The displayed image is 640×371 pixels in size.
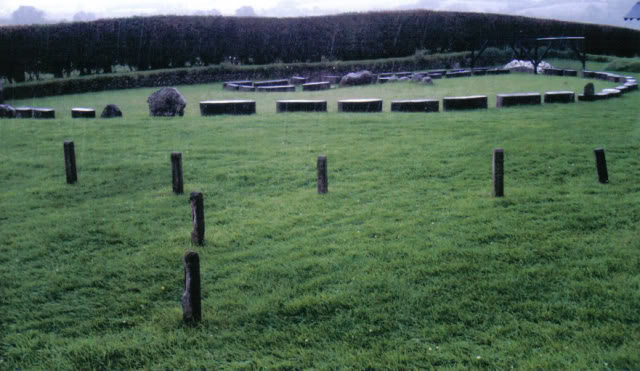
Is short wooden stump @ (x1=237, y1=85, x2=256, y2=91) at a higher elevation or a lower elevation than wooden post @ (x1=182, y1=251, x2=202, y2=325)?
higher

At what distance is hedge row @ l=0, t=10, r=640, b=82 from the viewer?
2341cm

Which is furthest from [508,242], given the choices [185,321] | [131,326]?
[131,326]

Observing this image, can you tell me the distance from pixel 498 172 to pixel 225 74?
21.2m

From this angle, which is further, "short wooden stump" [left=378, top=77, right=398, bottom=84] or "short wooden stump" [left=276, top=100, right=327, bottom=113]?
"short wooden stump" [left=378, top=77, right=398, bottom=84]

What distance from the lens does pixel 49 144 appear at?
35.8 feet

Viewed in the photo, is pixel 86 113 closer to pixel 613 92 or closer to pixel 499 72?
pixel 613 92

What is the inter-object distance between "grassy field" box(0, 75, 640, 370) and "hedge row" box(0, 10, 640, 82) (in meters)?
14.6

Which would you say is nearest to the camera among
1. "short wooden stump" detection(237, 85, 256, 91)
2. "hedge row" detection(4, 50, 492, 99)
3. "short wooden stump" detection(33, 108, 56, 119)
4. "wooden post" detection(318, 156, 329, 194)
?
"wooden post" detection(318, 156, 329, 194)

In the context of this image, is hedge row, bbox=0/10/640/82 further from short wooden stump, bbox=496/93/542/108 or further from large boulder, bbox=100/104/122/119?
short wooden stump, bbox=496/93/542/108

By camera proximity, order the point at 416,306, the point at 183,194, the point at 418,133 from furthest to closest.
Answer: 1. the point at 418,133
2. the point at 183,194
3. the point at 416,306

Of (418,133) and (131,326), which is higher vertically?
(418,133)

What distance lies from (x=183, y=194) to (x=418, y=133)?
5309mm

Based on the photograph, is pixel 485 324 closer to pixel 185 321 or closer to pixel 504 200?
pixel 185 321

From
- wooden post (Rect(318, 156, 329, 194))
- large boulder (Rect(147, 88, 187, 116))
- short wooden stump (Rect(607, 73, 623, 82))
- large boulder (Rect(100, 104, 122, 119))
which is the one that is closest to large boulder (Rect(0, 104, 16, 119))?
large boulder (Rect(100, 104, 122, 119))
